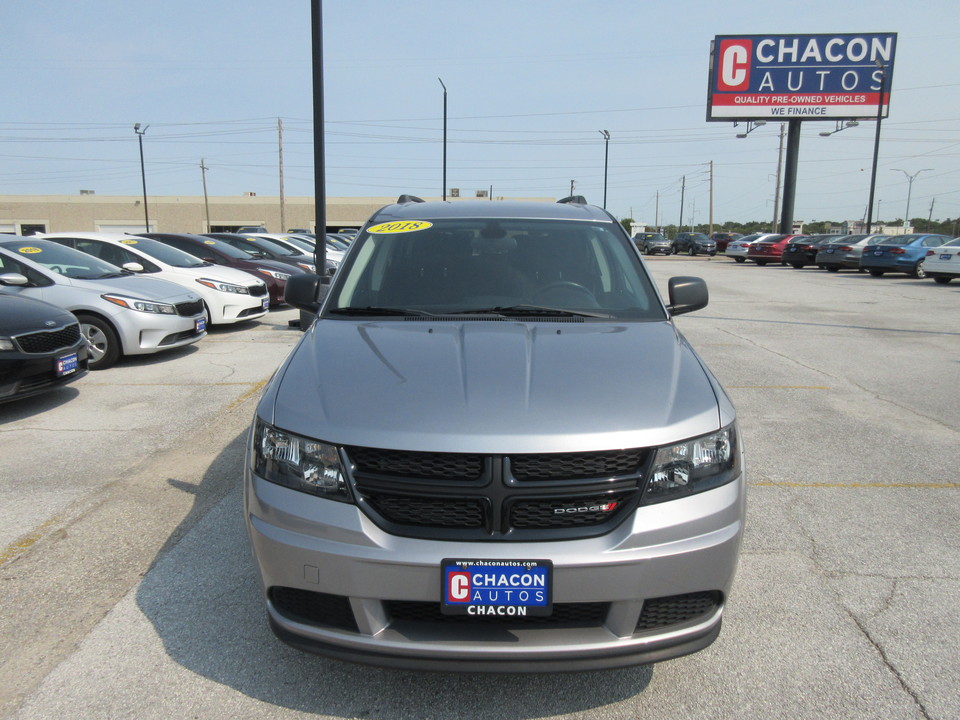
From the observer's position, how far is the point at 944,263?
19.9 meters

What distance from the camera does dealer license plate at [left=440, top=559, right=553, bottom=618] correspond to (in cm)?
216

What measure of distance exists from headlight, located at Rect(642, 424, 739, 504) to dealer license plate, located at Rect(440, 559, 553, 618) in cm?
43

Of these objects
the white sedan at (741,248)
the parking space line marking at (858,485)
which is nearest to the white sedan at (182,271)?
the parking space line marking at (858,485)

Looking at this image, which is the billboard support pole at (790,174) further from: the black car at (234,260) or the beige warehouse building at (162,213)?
the beige warehouse building at (162,213)

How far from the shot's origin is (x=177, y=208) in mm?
71188

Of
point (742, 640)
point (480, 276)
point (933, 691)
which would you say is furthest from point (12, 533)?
point (933, 691)

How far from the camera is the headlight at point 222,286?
10906 mm

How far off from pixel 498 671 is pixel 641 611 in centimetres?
48

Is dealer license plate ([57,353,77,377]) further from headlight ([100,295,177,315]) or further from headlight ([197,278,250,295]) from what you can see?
headlight ([197,278,250,295])

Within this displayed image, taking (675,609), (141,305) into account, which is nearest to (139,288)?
(141,305)

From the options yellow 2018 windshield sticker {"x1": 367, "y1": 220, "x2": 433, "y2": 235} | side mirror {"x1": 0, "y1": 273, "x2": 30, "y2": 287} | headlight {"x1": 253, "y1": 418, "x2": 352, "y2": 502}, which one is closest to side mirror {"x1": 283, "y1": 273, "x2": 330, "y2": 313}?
yellow 2018 windshield sticker {"x1": 367, "y1": 220, "x2": 433, "y2": 235}

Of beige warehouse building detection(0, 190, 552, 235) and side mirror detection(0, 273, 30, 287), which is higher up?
beige warehouse building detection(0, 190, 552, 235)

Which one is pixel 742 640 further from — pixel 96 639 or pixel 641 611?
pixel 96 639

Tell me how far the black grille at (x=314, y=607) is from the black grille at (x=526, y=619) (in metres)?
0.14
